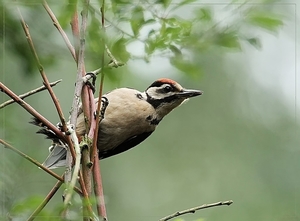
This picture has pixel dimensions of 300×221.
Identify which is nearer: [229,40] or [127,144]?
[229,40]

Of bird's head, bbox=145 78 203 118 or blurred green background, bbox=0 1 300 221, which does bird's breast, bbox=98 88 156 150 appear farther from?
blurred green background, bbox=0 1 300 221

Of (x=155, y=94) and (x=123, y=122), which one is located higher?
(x=155, y=94)

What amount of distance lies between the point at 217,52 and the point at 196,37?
67 millimetres

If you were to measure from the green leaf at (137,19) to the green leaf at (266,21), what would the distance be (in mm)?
262

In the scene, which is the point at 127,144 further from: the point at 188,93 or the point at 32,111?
the point at 32,111

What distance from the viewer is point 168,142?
30.6 ft

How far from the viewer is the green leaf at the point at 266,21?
1.41m

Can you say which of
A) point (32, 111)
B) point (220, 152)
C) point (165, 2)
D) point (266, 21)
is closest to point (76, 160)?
point (32, 111)

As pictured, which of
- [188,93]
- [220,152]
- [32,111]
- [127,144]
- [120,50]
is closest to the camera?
[120,50]

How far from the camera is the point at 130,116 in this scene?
2.82 metres

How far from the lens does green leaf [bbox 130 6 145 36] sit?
141 cm

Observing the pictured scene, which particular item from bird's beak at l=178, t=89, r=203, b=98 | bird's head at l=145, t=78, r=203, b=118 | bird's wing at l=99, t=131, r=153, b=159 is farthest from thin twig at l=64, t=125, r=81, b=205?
bird's wing at l=99, t=131, r=153, b=159

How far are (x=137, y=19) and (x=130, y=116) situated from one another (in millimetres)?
1404

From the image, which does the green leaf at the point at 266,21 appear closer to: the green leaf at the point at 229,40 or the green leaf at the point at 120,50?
the green leaf at the point at 229,40
